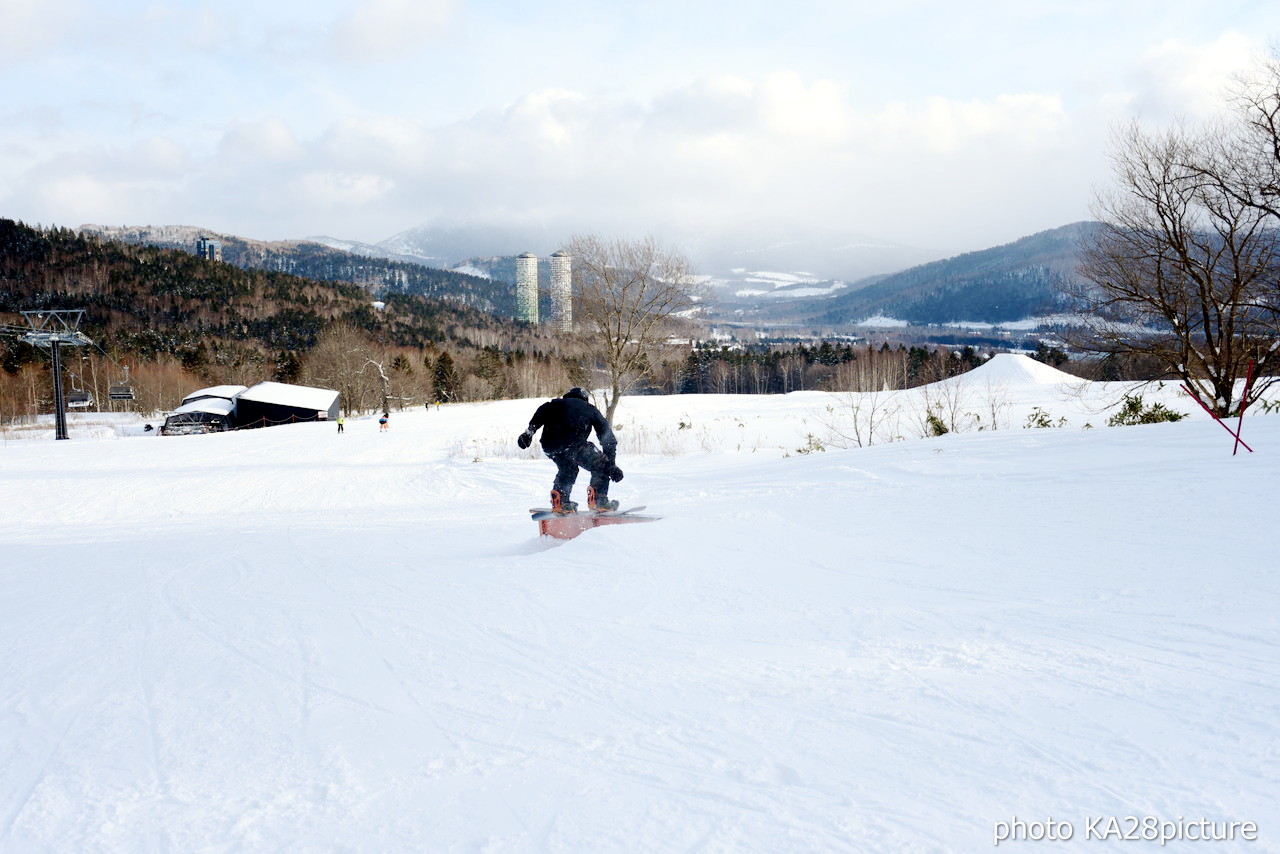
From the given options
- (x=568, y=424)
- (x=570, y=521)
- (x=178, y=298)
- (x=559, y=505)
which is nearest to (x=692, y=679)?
(x=570, y=521)

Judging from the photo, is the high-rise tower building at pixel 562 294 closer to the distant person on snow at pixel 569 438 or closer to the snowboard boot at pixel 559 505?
the distant person on snow at pixel 569 438

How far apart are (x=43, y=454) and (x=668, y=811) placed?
27.3m

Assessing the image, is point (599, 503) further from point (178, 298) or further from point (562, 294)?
point (178, 298)

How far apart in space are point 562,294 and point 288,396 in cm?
3610

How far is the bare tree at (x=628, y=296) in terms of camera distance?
24531 millimetres

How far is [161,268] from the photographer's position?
10725 cm

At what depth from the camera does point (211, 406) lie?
5059 cm

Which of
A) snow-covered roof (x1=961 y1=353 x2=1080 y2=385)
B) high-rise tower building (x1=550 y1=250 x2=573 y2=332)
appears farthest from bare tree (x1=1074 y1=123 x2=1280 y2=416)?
snow-covered roof (x1=961 y1=353 x2=1080 y2=385)

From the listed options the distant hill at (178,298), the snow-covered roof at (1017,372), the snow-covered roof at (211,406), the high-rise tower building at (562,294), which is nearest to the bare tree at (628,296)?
the high-rise tower building at (562,294)

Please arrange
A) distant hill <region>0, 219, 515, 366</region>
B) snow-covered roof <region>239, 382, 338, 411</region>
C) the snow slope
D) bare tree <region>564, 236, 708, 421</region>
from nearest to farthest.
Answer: the snow slope, bare tree <region>564, 236, 708, 421</region>, snow-covered roof <region>239, 382, 338, 411</region>, distant hill <region>0, 219, 515, 366</region>

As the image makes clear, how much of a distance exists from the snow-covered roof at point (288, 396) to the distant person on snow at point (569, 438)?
50.3 metres

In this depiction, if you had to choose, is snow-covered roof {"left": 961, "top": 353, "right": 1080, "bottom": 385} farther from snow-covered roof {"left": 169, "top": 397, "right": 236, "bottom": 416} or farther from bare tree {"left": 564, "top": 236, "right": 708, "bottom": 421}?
snow-covered roof {"left": 169, "top": 397, "right": 236, "bottom": 416}

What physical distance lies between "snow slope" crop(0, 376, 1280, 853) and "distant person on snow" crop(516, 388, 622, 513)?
86 cm

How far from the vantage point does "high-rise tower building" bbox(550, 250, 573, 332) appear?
84.0ft
